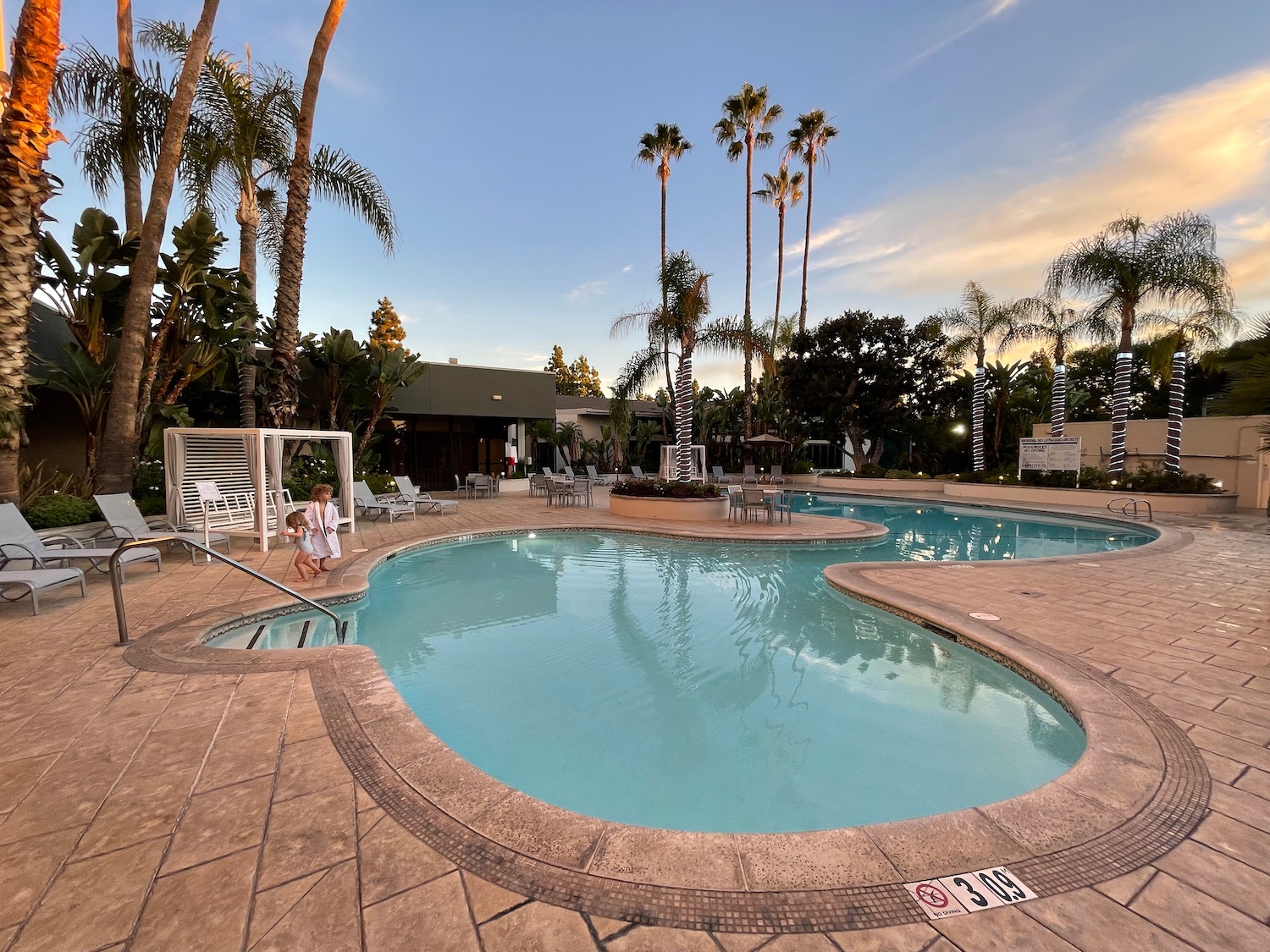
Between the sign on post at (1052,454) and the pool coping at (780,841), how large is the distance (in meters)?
18.1

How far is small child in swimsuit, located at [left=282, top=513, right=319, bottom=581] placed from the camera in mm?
6879

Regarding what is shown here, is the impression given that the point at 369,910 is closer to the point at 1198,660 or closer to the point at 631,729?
the point at 631,729

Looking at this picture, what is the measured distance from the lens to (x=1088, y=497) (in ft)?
54.2

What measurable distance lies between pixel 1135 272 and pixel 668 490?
1688cm

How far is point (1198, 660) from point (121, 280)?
1538 centimetres

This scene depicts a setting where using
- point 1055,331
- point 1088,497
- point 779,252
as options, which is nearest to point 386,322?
point 779,252

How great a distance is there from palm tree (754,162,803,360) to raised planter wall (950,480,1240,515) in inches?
492

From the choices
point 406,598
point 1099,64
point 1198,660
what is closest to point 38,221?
point 406,598

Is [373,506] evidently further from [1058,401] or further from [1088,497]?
[1058,401]

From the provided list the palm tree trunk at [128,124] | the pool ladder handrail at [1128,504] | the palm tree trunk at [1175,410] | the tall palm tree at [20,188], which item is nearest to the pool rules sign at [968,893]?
the tall palm tree at [20,188]

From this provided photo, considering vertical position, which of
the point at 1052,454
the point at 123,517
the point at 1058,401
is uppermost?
the point at 1058,401

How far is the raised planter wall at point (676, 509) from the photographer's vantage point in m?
12.9

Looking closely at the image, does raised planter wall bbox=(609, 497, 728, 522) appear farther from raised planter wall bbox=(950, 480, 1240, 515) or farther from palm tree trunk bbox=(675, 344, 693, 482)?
raised planter wall bbox=(950, 480, 1240, 515)

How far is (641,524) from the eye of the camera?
12109 millimetres
